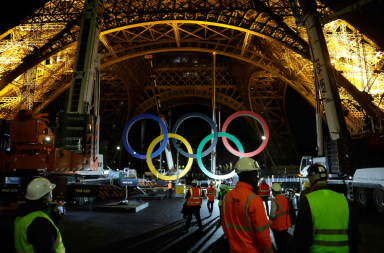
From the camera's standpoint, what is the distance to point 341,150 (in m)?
13.3

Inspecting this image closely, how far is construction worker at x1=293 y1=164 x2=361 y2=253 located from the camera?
2771 mm

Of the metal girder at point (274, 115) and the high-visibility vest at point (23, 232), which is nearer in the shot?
the high-visibility vest at point (23, 232)

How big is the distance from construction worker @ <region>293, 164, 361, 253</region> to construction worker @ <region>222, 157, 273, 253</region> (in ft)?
1.18

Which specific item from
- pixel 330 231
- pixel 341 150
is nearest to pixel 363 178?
pixel 341 150

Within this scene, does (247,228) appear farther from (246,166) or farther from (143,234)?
(143,234)

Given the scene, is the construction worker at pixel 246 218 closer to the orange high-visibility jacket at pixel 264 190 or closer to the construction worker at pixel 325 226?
the construction worker at pixel 325 226

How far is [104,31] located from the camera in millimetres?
23812

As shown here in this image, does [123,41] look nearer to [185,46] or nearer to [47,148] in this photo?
[185,46]

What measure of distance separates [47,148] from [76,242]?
4823 mm

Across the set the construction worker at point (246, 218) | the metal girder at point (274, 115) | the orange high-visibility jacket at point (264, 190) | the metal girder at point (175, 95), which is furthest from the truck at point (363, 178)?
the metal girder at point (175, 95)

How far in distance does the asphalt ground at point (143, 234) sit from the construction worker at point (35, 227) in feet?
13.7

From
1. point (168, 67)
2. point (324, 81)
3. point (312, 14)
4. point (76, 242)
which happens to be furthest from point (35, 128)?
point (168, 67)

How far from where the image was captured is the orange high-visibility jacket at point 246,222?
9.01ft

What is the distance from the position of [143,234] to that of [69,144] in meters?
5.82
